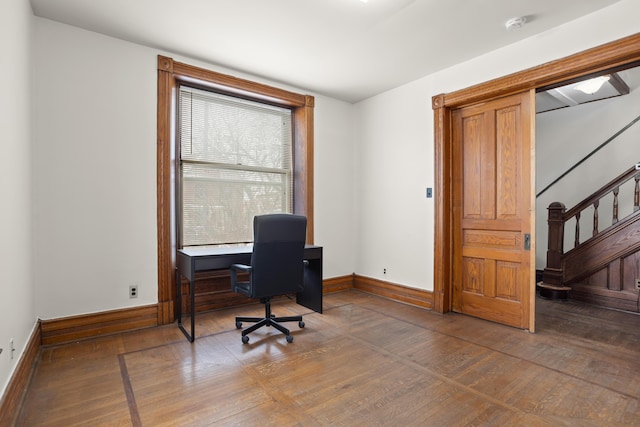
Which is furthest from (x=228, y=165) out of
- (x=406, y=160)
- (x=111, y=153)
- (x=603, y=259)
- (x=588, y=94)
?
(x=588, y=94)

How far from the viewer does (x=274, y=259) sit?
2871 mm

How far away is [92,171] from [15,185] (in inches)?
35.8

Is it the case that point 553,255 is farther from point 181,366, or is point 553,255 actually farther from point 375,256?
point 181,366

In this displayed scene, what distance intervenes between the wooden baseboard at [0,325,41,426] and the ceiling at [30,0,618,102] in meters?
2.62

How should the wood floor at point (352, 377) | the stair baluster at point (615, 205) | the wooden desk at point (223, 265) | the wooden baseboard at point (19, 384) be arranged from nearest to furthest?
the wooden baseboard at point (19, 384)
the wood floor at point (352, 377)
the wooden desk at point (223, 265)
the stair baluster at point (615, 205)

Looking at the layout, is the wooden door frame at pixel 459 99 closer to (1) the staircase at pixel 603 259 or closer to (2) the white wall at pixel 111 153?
(2) the white wall at pixel 111 153

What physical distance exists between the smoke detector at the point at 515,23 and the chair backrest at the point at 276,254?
2395 mm

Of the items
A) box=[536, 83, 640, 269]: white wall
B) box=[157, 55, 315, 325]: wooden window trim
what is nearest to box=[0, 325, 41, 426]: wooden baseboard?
box=[157, 55, 315, 325]: wooden window trim

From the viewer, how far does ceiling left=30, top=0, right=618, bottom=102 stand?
8.45ft

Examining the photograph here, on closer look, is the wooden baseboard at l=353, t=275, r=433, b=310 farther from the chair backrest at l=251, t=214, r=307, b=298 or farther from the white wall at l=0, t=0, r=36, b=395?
the white wall at l=0, t=0, r=36, b=395

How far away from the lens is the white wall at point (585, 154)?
15.1ft

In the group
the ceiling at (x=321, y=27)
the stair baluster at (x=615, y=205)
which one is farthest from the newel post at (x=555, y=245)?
the ceiling at (x=321, y=27)

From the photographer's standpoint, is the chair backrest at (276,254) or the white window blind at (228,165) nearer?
the chair backrest at (276,254)

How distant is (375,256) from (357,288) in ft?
1.94
